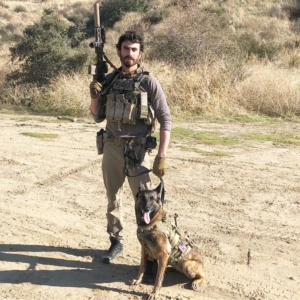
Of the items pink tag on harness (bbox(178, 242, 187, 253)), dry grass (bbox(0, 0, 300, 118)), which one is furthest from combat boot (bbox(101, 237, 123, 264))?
dry grass (bbox(0, 0, 300, 118))

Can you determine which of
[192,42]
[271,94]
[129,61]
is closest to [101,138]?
[129,61]

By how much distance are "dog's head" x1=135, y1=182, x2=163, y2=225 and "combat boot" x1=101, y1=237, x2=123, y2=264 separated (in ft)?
2.62

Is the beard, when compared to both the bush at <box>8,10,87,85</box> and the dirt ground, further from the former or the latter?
the bush at <box>8,10,87,85</box>

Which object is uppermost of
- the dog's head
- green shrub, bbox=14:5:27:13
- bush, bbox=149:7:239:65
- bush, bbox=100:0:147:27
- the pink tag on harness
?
green shrub, bbox=14:5:27:13

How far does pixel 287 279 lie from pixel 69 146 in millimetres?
5233

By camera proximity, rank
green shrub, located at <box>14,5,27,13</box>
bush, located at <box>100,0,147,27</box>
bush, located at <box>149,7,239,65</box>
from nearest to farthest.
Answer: bush, located at <box>149,7,239,65</box>, bush, located at <box>100,0,147,27</box>, green shrub, located at <box>14,5,27,13</box>

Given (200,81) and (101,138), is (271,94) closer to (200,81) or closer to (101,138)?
(200,81)

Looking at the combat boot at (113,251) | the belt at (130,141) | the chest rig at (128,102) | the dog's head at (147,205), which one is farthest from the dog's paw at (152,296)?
the chest rig at (128,102)

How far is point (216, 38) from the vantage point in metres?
13.8

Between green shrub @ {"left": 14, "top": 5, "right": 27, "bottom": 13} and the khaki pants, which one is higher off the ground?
green shrub @ {"left": 14, "top": 5, "right": 27, "bottom": 13}

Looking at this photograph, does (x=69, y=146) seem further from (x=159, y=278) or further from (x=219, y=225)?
(x=159, y=278)

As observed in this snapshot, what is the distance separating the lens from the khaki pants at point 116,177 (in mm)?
3783

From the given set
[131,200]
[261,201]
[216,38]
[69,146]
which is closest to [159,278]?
[131,200]

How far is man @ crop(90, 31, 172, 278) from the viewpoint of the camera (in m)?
3.58
